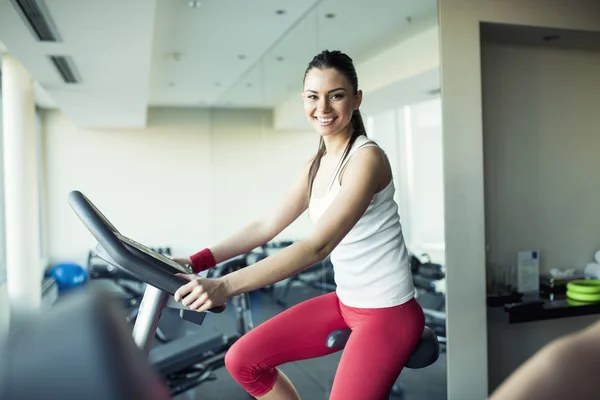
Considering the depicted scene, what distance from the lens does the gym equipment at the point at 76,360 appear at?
28 centimetres

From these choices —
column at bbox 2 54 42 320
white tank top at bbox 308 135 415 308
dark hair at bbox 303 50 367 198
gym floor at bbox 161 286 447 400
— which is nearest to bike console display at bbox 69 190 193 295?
white tank top at bbox 308 135 415 308

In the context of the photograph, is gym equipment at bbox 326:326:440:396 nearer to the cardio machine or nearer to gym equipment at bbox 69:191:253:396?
the cardio machine

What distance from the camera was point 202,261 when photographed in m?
1.59

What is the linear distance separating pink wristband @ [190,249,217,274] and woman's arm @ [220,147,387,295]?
0.42m

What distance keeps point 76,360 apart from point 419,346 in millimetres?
1352

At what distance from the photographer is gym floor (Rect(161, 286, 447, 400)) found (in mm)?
2906

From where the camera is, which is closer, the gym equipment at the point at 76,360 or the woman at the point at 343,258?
the gym equipment at the point at 76,360

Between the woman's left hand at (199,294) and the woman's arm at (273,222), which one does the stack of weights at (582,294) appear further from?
the woman's left hand at (199,294)

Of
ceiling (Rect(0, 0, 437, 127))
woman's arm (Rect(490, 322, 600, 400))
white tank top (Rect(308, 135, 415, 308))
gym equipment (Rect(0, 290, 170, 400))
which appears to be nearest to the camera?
gym equipment (Rect(0, 290, 170, 400))

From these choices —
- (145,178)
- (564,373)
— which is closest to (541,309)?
(564,373)

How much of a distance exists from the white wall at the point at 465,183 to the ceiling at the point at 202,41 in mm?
217

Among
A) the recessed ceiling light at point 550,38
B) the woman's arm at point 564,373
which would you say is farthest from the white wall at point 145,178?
the woman's arm at point 564,373

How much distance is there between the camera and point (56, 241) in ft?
21.7

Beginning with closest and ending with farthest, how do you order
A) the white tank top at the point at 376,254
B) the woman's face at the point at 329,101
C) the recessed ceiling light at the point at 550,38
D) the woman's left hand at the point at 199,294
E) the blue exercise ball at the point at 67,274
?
1. the woman's left hand at the point at 199,294
2. the white tank top at the point at 376,254
3. the woman's face at the point at 329,101
4. the recessed ceiling light at the point at 550,38
5. the blue exercise ball at the point at 67,274
